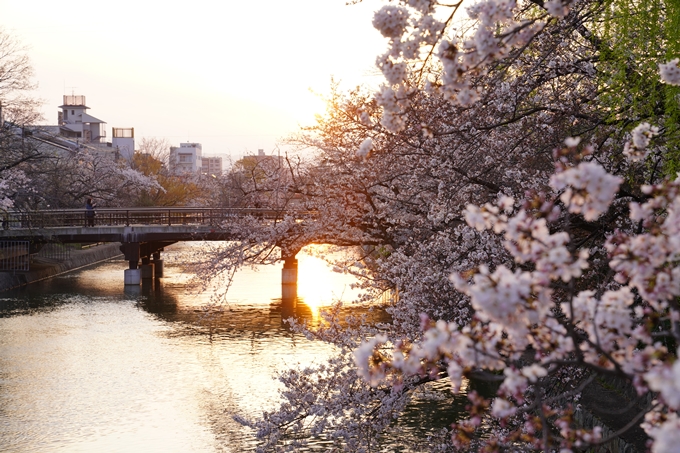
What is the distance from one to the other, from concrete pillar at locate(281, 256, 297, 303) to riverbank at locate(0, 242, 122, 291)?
11.4 meters

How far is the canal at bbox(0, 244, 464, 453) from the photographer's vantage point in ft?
46.8

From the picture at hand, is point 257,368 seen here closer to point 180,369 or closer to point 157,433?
point 180,369

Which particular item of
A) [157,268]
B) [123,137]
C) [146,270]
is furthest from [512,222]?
[123,137]

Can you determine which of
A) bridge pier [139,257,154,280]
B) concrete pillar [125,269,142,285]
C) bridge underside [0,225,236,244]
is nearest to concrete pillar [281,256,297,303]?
bridge underside [0,225,236,244]

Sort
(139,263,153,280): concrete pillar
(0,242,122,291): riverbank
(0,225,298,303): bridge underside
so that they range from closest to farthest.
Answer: (0,242,122,291): riverbank, (0,225,298,303): bridge underside, (139,263,153,280): concrete pillar

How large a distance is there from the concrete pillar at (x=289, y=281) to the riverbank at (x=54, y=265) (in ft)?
37.5

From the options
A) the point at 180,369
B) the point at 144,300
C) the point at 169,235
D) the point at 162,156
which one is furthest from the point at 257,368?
the point at 162,156

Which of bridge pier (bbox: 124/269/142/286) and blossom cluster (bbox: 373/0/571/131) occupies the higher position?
blossom cluster (bbox: 373/0/571/131)

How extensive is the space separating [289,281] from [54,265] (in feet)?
45.1

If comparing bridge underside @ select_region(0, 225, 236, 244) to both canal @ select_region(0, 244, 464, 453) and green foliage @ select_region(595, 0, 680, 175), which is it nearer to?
canal @ select_region(0, 244, 464, 453)

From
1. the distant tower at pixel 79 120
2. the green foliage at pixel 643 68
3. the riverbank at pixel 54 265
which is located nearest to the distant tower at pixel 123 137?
the distant tower at pixel 79 120

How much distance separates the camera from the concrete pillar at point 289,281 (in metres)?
31.8

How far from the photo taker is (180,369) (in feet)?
63.2

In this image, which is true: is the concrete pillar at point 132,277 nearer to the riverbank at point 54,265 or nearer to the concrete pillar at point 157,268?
the concrete pillar at point 157,268
